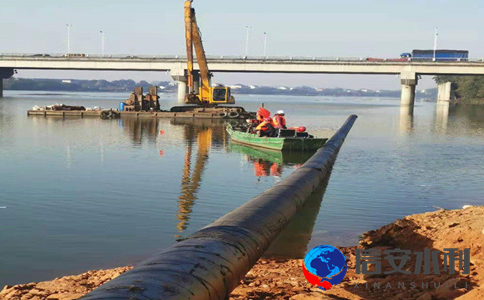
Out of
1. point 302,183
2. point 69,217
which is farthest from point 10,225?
point 302,183

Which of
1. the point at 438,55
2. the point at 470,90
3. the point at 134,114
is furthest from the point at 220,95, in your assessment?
the point at 470,90

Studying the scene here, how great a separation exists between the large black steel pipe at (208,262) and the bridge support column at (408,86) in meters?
105

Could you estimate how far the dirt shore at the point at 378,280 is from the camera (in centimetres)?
862

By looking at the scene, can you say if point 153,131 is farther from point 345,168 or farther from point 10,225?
point 10,225

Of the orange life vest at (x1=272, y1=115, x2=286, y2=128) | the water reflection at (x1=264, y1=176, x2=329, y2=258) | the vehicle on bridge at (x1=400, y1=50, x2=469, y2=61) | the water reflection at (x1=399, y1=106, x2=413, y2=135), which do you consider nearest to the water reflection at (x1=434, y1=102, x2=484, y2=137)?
the water reflection at (x1=399, y1=106, x2=413, y2=135)

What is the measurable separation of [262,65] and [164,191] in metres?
97.1

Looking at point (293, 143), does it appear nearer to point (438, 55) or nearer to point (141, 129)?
point (141, 129)

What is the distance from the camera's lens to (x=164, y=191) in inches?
796

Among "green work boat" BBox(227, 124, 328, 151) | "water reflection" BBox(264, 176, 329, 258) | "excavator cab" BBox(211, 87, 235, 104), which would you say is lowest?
"water reflection" BBox(264, 176, 329, 258)

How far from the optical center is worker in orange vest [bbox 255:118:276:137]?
1309 inches

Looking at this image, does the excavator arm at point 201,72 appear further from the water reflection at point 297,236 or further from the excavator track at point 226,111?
the water reflection at point 297,236

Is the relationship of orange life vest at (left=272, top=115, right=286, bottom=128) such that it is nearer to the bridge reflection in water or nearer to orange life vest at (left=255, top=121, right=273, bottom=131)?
orange life vest at (left=255, top=121, right=273, bottom=131)

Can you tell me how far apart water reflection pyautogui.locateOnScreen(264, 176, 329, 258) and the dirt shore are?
108cm

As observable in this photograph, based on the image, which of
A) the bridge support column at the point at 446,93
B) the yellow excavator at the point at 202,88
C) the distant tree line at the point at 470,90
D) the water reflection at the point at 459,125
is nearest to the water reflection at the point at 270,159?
the water reflection at the point at 459,125
